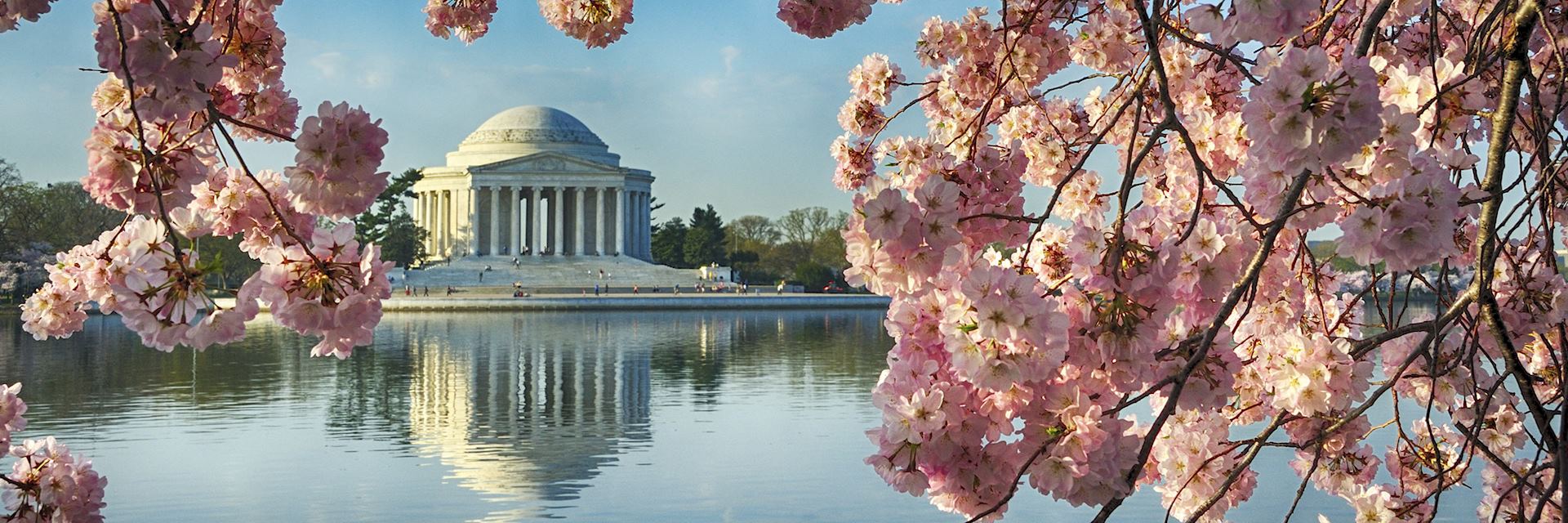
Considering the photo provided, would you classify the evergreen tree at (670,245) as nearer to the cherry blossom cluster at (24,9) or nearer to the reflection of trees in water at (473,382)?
the reflection of trees in water at (473,382)

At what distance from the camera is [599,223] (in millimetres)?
85562

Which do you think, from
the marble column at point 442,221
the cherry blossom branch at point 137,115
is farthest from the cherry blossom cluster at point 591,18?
the marble column at point 442,221

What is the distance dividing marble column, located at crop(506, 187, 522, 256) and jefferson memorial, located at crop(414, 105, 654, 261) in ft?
0.16

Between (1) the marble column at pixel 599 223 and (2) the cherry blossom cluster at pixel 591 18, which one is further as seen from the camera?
(1) the marble column at pixel 599 223

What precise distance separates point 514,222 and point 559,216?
261cm

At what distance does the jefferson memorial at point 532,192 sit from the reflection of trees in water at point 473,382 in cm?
4883

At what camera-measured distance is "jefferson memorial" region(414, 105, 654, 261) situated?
85250mm

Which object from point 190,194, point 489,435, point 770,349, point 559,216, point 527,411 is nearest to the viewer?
point 190,194

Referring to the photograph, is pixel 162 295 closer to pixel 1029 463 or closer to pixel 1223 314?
pixel 1029 463

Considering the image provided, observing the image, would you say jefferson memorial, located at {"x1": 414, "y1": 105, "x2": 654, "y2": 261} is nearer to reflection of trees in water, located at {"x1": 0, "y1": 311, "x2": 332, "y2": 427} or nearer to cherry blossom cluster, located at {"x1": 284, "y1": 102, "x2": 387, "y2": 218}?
reflection of trees in water, located at {"x1": 0, "y1": 311, "x2": 332, "y2": 427}

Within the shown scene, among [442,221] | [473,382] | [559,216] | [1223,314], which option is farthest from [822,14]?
[442,221]

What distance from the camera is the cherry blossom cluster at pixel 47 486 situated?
3.74 metres

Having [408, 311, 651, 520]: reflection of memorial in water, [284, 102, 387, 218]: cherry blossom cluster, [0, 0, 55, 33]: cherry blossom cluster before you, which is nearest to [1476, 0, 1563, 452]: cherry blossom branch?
[284, 102, 387, 218]: cherry blossom cluster

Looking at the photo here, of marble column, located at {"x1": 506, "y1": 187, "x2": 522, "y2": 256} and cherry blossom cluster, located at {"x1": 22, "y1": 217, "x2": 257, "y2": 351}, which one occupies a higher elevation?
marble column, located at {"x1": 506, "y1": 187, "x2": 522, "y2": 256}
